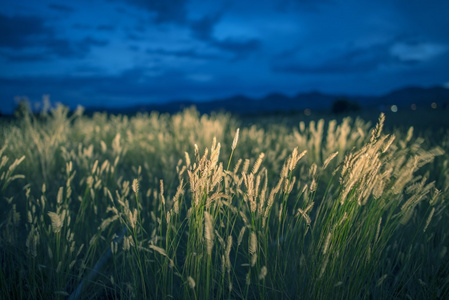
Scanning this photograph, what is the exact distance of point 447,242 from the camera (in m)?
1.61

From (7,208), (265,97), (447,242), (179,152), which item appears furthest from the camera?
(265,97)

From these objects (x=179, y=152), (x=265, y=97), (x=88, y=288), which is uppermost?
(x=265, y=97)

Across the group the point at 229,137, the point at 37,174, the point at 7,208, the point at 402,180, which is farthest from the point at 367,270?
the point at 229,137

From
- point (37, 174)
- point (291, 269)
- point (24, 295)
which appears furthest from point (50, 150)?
point (291, 269)

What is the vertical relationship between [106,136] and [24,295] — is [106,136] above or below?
above

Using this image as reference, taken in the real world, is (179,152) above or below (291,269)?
above

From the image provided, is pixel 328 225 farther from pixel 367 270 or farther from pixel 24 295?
pixel 24 295

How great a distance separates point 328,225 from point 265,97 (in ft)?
511

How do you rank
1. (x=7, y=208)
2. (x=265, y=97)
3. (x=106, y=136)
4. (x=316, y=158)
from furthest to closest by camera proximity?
1. (x=265, y=97)
2. (x=106, y=136)
3. (x=316, y=158)
4. (x=7, y=208)

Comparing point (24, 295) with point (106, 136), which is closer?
point (24, 295)

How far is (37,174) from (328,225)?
110 inches

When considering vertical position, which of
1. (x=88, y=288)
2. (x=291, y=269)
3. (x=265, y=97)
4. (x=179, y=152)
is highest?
(x=265, y=97)

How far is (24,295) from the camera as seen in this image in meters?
1.33

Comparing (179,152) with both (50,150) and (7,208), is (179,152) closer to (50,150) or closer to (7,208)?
(50,150)
